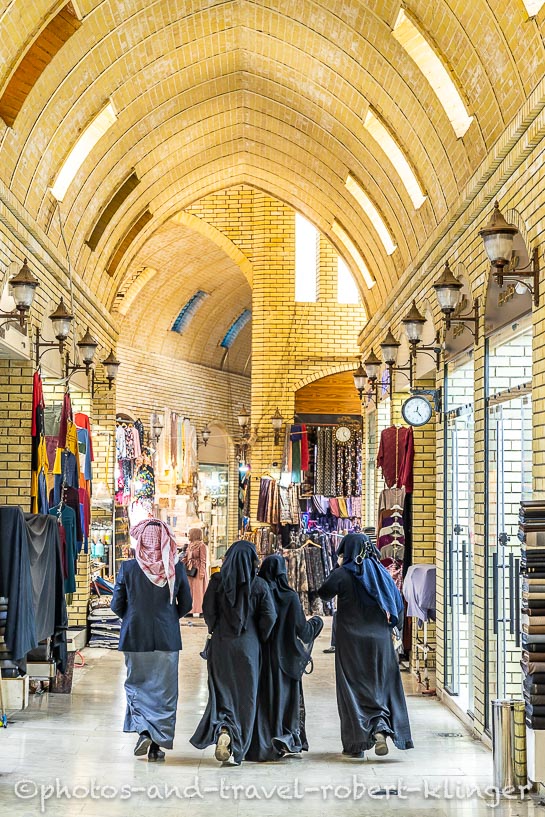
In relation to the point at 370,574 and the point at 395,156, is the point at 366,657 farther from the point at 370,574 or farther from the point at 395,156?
the point at 395,156

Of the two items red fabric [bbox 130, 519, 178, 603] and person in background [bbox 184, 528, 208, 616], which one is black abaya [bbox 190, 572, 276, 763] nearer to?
red fabric [bbox 130, 519, 178, 603]

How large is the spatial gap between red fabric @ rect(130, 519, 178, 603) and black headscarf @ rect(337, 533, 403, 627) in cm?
120

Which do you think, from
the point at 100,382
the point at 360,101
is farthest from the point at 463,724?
the point at 100,382

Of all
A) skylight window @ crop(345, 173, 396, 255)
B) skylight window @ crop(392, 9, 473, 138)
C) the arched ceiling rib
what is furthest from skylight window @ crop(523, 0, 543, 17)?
the arched ceiling rib

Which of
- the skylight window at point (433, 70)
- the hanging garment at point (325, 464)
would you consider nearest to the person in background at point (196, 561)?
the hanging garment at point (325, 464)

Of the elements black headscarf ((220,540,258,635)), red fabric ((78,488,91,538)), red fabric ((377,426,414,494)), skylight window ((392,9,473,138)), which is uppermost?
skylight window ((392,9,473,138))

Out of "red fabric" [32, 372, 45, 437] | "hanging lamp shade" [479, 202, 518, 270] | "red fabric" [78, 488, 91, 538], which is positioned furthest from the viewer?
"red fabric" [78, 488, 91, 538]

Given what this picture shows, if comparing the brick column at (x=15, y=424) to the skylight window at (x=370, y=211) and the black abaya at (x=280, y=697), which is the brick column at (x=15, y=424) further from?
the skylight window at (x=370, y=211)

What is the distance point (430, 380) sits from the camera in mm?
11922

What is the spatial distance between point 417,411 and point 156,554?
365 cm

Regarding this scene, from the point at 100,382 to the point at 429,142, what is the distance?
606 centimetres

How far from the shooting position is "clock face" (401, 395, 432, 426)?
33.2 feet

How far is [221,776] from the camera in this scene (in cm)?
682

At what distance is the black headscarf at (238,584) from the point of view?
23.5ft
